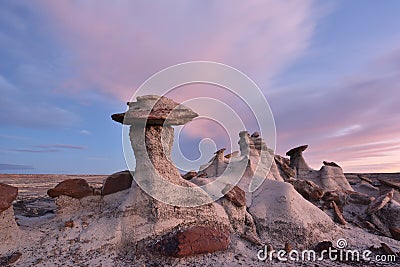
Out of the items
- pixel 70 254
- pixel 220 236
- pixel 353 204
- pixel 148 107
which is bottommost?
pixel 70 254

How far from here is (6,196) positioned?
836 centimetres

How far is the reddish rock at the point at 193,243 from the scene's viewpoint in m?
7.13

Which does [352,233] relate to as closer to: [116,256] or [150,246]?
[150,246]

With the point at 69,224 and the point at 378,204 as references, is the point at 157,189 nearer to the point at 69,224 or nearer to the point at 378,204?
the point at 69,224

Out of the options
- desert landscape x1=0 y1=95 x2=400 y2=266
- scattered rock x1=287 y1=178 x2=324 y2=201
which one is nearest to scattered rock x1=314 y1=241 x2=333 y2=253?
desert landscape x1=0 y1=95 x2=400 y2=266

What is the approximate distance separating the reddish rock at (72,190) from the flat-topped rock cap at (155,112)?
2.49m

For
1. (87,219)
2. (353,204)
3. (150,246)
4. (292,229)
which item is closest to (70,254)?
(87,219)

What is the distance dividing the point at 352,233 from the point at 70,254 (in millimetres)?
8802

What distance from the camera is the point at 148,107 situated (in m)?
8.97

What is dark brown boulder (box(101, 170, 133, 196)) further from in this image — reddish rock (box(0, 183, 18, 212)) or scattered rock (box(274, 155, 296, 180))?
scattered rock (box(274, 155, 296, 180))

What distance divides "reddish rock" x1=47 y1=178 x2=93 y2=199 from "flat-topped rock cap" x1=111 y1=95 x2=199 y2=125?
8.17 feet

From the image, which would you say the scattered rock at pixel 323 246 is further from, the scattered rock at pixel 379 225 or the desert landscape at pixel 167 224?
the scattered rock at pixel 379 225
